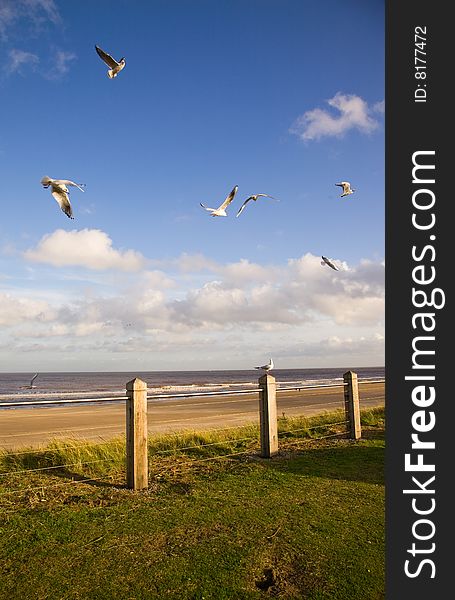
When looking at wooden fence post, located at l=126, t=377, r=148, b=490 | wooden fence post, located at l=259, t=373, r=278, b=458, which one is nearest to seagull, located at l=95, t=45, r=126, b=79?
wooden fence post, located at l=126, t=377, r=148, b=490

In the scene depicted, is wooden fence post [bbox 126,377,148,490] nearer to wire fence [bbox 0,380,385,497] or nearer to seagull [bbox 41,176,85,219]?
wire fence [bbox 0,380,385,497]

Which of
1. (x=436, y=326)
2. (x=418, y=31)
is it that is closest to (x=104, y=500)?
(x=436, y=326)

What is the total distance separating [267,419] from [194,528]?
3.12m

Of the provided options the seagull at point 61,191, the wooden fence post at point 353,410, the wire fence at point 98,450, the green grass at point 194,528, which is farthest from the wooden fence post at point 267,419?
the seagull at point 61,191

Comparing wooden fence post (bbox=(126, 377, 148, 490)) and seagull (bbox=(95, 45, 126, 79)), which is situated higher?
seagull (bbox=(95, 45, 126, 79))

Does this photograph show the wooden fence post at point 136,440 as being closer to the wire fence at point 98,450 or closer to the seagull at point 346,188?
the wire fence at point 98,450

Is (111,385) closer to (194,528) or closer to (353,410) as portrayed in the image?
(353,410)

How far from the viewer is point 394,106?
2.76 metres

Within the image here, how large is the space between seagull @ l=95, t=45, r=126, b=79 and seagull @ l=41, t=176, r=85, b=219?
4.46ft

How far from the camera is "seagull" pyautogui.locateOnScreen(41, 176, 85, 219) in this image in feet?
18.5

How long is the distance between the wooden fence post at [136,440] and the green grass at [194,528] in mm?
167

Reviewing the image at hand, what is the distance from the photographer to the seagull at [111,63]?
18.2 feet

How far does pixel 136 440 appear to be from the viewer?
5.62 metres

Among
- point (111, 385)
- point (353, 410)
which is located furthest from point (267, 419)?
point (111, 385)
